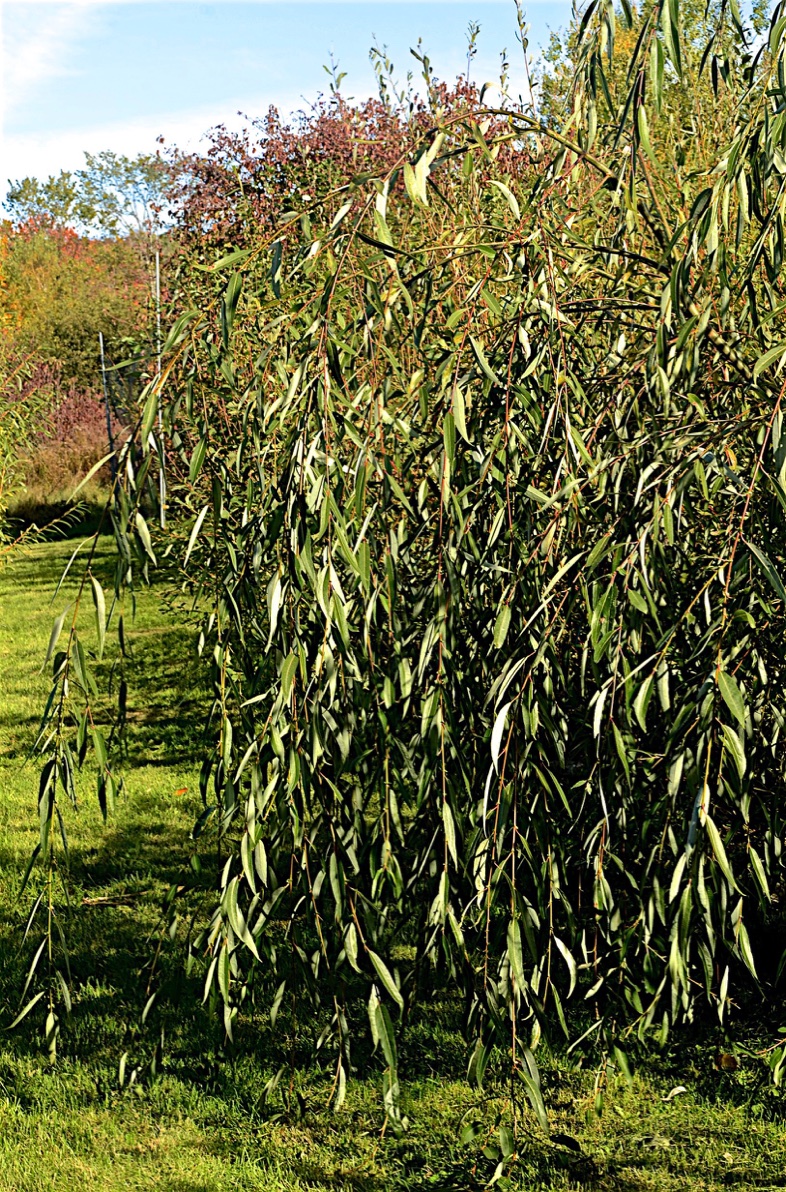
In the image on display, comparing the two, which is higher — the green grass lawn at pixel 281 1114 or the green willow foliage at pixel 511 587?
the green willow foliage at pixel 511 587

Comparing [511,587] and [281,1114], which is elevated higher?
[511,587]

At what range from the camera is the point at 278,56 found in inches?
116

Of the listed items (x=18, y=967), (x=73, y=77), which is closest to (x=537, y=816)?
(x=18, y=967)

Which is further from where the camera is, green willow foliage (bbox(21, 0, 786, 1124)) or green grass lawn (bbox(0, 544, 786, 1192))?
green grass lawn (bbox(0, 544, 786, 1192))

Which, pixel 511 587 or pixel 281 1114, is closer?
pixel 511 587

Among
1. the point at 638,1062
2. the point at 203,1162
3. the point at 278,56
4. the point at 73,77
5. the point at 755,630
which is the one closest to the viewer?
the point at 755,630

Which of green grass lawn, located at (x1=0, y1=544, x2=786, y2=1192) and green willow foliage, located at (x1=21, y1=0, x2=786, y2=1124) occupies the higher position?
green willow foliage, located at (x1=21, y1=0, x2=786, y2=1124)

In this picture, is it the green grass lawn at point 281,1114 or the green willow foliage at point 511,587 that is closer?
the green willow foliage at point 511,587

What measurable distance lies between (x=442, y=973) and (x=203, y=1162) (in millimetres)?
642

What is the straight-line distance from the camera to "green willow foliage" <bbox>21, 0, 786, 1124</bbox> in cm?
169

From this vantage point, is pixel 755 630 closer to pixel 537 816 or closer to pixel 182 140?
pixel 537 816

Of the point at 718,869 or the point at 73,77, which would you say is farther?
the point at 73,77

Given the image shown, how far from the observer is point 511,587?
182 cm

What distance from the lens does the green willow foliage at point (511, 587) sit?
5.55ft
